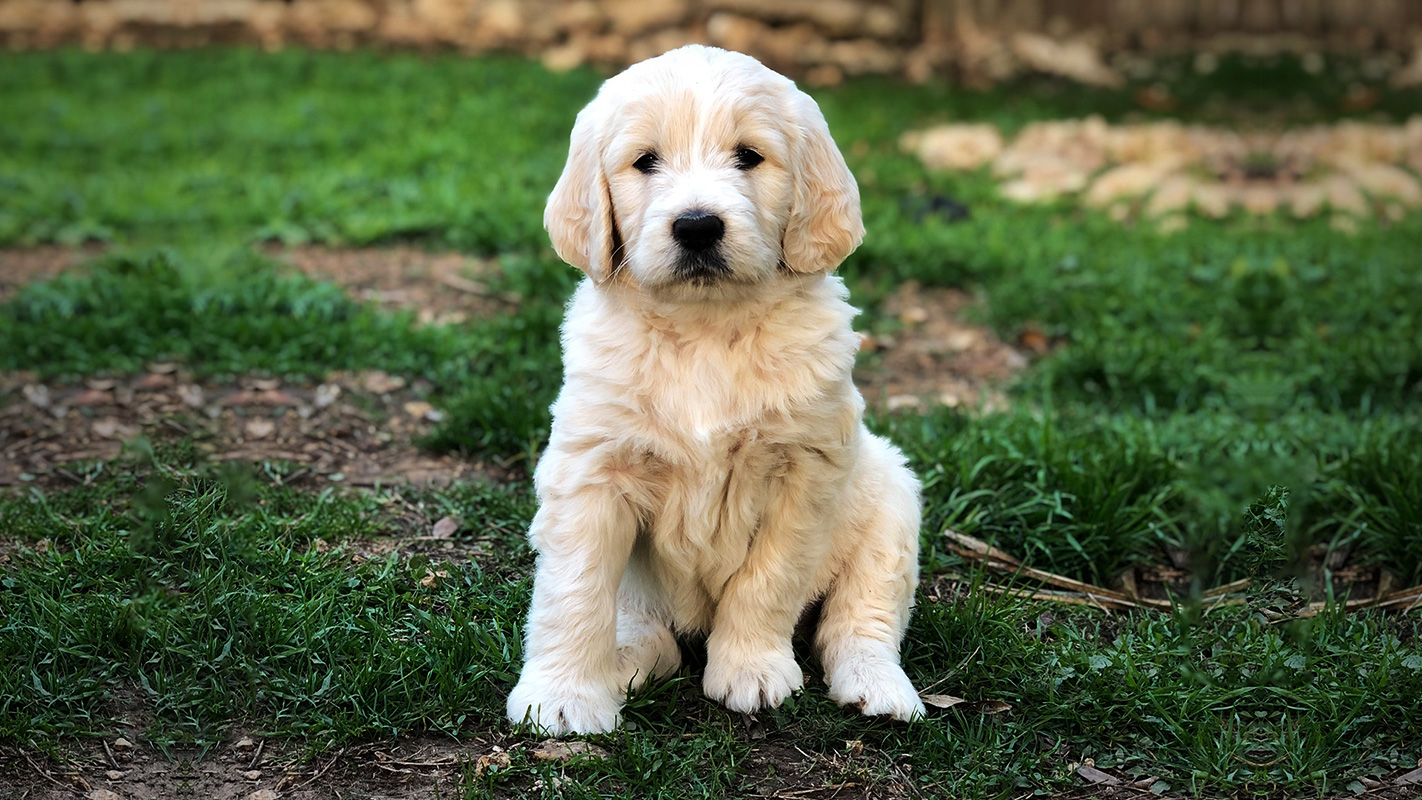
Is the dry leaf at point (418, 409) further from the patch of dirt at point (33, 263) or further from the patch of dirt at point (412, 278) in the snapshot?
the patch of dirt at point (33, 263)

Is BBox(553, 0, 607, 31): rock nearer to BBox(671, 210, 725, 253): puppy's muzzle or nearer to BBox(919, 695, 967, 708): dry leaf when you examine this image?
BBox(671, 210, 725, 253): puppy's muzzle

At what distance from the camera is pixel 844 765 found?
2896 mm

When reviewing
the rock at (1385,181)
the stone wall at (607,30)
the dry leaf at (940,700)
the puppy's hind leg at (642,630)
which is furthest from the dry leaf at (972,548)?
the stone wall at (607,30)

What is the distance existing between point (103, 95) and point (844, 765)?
30.3 ft

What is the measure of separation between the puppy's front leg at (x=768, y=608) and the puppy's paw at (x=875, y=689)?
110 millimetres

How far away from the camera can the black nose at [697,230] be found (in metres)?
2.75

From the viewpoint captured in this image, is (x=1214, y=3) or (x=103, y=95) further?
(x=1214, y=3)

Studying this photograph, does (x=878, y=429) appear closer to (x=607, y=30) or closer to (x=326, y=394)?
(x=326, y=394)

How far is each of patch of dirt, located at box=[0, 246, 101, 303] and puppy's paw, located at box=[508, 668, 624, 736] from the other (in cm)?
406

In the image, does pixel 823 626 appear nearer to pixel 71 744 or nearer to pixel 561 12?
pixel 71 744

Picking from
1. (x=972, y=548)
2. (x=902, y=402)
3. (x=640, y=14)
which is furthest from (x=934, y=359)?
(x=640, y=14)

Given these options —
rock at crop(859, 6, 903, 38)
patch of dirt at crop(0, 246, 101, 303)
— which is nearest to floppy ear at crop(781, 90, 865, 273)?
patch of dirt at crop(0, 246, 101, 303)

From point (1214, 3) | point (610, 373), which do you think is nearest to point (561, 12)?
point (1214, 3)

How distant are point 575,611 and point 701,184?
103 cm
